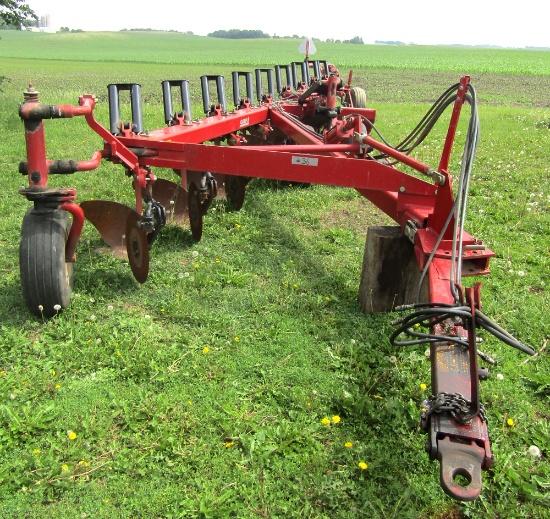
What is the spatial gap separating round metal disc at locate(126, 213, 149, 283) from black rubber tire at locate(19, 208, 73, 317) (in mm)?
490

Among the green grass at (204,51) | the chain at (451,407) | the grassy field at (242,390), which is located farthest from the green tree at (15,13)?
the green grass at (204,51)

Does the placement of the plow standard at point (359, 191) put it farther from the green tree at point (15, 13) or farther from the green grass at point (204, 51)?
the green grass at point (204, 51)

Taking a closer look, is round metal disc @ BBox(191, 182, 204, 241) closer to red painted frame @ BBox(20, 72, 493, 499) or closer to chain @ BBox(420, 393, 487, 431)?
red painted frame @ BBox(20, 72, 493, 499)

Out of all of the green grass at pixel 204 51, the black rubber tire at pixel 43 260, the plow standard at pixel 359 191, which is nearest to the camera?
the plow standard at pixel 359 191

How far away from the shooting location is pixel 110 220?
410 cm

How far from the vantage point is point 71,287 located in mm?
3486

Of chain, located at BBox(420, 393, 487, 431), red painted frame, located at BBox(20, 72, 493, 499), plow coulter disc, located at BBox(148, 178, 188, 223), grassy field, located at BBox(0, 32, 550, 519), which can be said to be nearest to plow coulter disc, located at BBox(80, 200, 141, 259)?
grassy field, located at BBox(0, 32, 550, 519)

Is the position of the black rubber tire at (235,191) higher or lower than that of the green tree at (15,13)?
lower

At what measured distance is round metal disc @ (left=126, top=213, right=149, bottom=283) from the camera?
3.55 m

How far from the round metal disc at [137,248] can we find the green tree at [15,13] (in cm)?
898

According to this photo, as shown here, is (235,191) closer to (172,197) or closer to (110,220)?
(172,197)

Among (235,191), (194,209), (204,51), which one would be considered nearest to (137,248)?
(194,209)

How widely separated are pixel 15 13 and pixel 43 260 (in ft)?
31.7

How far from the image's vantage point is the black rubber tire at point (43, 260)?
305cm
